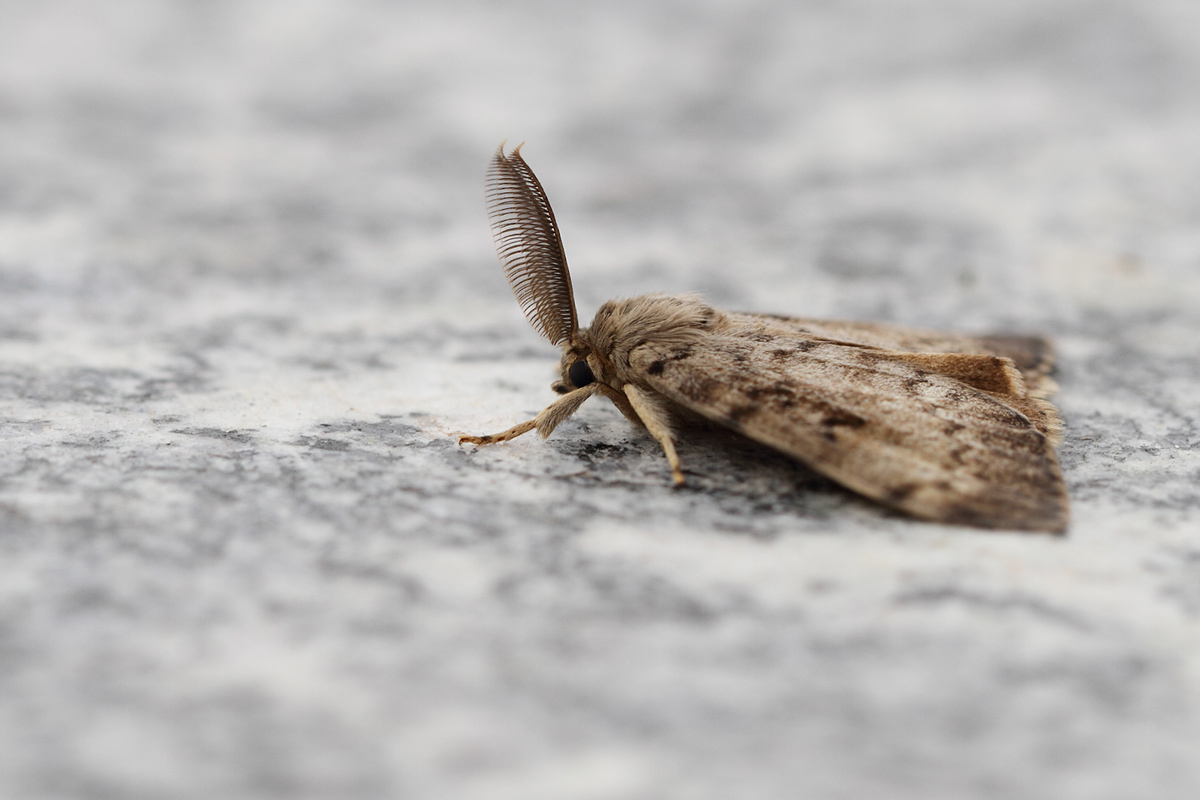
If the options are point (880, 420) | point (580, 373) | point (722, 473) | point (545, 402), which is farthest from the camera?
point (545, 402)

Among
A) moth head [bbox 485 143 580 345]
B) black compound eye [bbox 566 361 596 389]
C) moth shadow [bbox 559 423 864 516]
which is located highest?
moth head [bbox 485 143 580 345]

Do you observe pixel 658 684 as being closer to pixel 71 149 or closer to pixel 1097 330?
pixel 1097 330

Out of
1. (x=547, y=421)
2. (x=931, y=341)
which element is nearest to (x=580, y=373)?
(x=547, y=421)

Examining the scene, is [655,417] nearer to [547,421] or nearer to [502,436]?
[547,421]

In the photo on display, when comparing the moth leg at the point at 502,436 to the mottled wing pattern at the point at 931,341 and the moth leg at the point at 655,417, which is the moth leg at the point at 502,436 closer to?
the moth leg at the point at 655,417

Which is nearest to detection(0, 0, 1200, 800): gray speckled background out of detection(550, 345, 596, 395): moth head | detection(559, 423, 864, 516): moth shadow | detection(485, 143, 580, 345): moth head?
detection(559, 423, 864, 516): moth shadow

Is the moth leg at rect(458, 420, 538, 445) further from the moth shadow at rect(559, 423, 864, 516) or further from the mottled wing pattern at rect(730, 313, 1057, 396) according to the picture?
the mottled wing pattern at rect(730, 313, 1057, 396)
